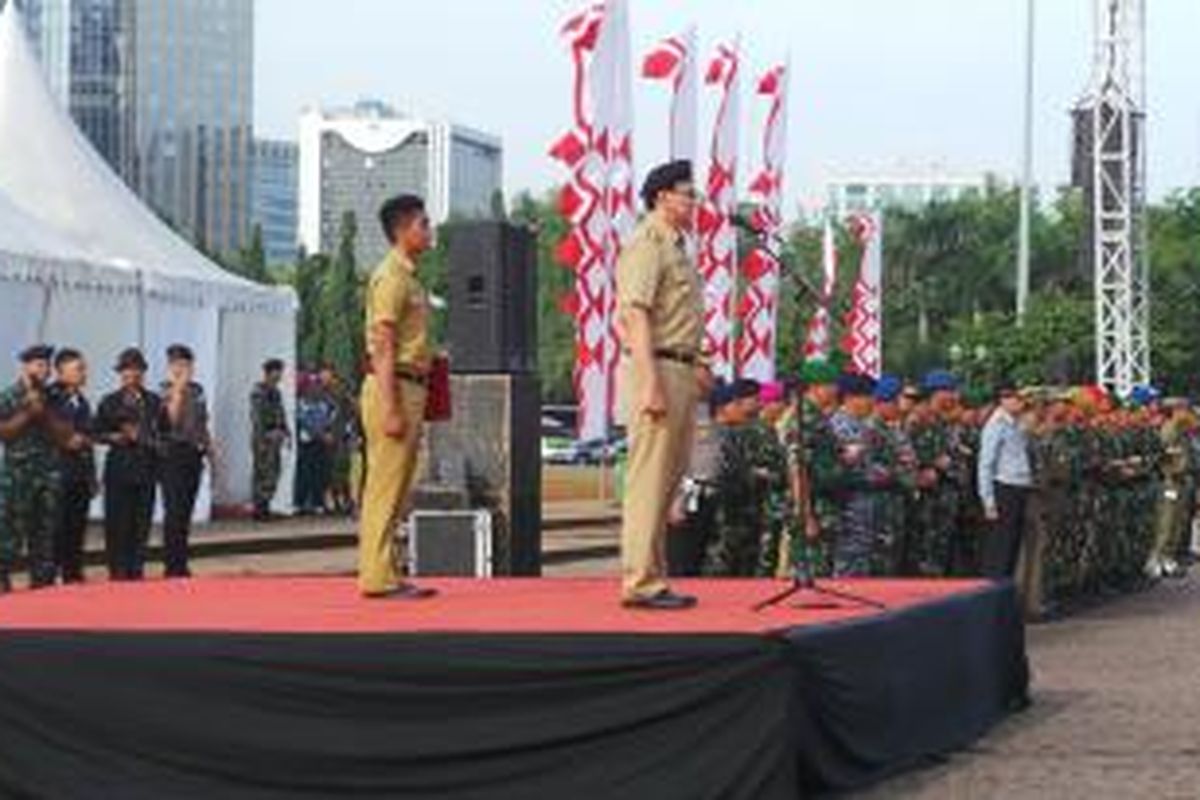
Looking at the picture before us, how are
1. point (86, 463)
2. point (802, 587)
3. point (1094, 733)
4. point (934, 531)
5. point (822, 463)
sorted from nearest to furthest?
point (802, 587), point (1094, 733), point (822, 463), point (86, 463), point (934, 531)

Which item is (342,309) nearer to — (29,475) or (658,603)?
(29,475)

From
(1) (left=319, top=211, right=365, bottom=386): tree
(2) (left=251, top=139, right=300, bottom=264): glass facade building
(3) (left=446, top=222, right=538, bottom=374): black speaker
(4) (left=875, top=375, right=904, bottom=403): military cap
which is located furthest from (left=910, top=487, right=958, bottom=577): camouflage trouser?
(2) (left=251, top=139, right=300, bottom=264): glass facade building

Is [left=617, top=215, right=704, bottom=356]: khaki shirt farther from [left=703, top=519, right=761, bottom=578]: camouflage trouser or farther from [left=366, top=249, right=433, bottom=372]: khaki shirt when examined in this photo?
[left=703, top=519, right=761, bottom=578]: camouflage trouser

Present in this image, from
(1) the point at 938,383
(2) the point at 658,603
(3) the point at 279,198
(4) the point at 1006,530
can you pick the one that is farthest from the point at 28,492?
(3) the point at 279,198

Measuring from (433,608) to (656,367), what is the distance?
1334mm

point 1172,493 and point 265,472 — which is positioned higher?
point 265,472

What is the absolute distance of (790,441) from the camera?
43.4 ft

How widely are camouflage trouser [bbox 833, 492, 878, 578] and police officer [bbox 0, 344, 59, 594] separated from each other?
15.5ft

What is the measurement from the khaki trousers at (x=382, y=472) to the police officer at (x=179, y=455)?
17.7ft

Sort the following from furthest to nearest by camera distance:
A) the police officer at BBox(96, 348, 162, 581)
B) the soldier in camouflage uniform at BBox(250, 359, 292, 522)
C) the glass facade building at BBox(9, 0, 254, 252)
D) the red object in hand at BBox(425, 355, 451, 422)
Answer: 1. the glass facade building at BBox(9, 0, 254, 252)
2. the soldier in camouflage uniform at BBox(250, 359, 292, 522)
3. the police officer at BBox(96, 348, 162, 581)
4. the red object in hand at BBox(425, 355, 451, 422)

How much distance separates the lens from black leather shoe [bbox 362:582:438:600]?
10047 mm

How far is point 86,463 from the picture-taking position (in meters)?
14.3

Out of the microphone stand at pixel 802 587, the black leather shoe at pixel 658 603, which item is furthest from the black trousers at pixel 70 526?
the black leather shoe at pixel 658 603

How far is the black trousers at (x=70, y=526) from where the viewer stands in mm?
14164
